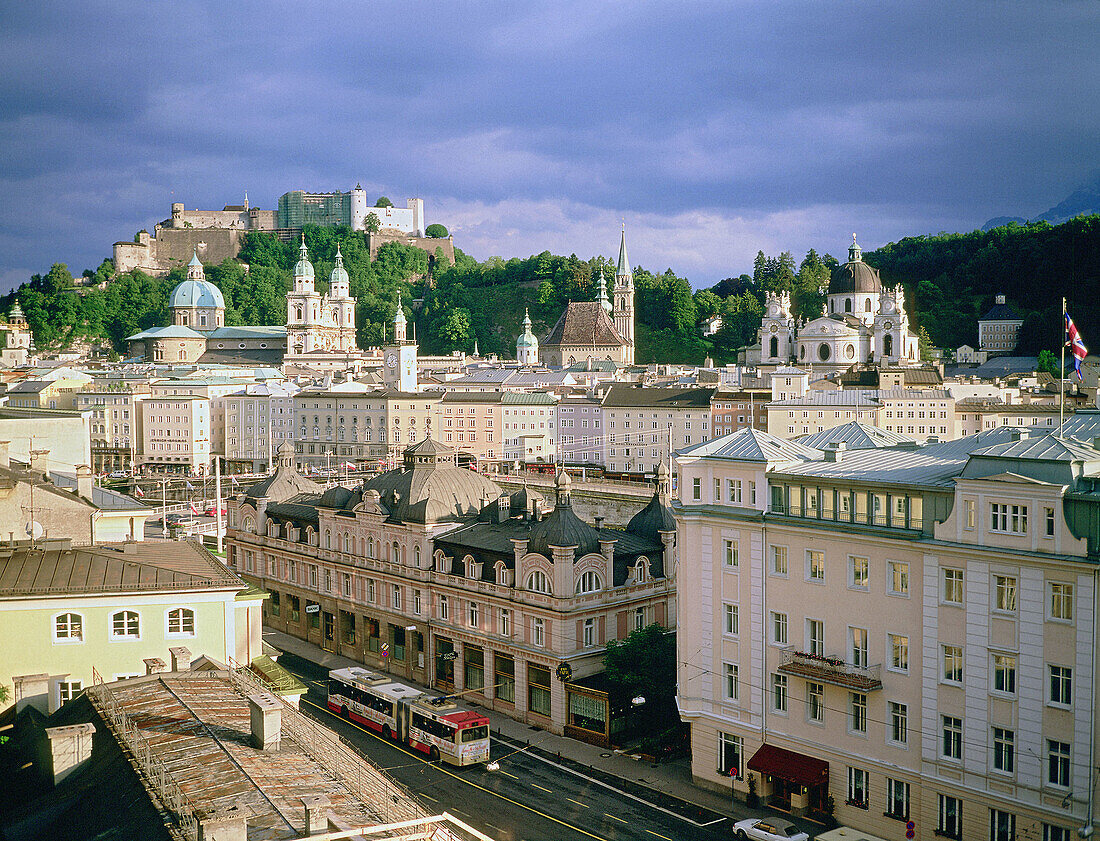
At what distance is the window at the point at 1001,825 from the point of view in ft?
77.7

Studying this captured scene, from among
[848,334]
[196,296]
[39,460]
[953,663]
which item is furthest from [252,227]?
[953,663]

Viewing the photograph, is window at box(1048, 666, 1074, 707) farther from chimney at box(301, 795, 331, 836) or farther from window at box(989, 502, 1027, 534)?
chimney at box(301, 795, 331, 836)

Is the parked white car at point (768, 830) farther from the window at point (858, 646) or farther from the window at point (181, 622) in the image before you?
the window at point (181, 622)

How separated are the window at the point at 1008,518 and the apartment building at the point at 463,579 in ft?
45.3

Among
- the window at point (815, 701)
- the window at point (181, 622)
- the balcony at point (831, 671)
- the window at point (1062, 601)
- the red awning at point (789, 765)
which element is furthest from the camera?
the window at point (815, 701)

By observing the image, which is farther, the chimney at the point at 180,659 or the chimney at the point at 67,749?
the chimney at the point at 180,659

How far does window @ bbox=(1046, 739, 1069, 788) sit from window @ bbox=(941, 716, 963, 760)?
193cm

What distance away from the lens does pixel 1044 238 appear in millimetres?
133125

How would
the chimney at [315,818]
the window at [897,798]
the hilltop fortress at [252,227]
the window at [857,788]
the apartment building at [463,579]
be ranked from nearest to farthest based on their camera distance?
the chimney at [315,818]
the window at [897,798]
the window at [857,788]
the apartment building at [463,579]
the hilltop fortress at [252,227]

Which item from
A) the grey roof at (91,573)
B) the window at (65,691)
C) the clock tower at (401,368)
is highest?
the clock tower at (401,368)

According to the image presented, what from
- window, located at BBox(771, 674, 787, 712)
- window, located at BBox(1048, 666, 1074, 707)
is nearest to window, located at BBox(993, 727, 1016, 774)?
window, located at BBox(1048, 666, 1074, 707)

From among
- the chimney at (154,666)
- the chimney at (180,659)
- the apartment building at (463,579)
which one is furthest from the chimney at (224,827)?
the apartment building at (463,579)

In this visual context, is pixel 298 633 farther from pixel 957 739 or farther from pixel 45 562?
pixel 957 739

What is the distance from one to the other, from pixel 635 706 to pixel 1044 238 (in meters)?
117
